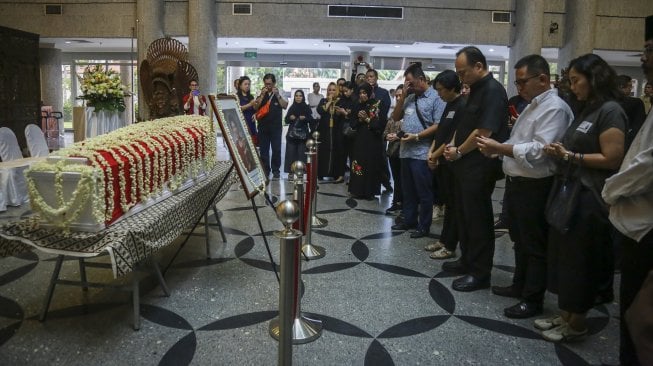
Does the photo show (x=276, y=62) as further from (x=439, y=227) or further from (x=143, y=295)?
(x=143, y=295)

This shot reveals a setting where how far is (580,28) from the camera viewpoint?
34.4 feet

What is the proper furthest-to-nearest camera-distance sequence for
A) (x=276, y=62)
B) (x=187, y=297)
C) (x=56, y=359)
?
1. (x=276, y=62)
2. (x=187, y=297)
3. (x=56, y=359)

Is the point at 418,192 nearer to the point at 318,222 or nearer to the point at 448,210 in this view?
the point at 448,210

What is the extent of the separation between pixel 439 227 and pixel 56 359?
142 inches

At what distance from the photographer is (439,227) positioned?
4.92 meters

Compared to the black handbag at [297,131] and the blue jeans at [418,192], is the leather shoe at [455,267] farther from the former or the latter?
the black handbag at [297,131]

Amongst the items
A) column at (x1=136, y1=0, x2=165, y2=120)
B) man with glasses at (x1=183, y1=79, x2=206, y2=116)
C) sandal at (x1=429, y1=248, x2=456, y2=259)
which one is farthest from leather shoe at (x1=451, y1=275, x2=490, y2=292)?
column at (x1=136, y1=0, x2=165, y2=120)

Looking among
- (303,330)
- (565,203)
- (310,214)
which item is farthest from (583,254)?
(310,214)

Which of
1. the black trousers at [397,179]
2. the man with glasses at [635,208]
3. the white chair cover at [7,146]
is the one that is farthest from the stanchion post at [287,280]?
the white chair cover at [7,146]

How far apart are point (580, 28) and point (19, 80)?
11769 millimetres

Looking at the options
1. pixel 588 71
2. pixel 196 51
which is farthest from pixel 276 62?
pixel 588 71

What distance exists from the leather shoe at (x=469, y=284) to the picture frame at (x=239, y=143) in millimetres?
1476

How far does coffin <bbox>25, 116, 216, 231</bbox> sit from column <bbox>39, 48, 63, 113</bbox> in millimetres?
13502

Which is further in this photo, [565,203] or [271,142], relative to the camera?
[271,142]
